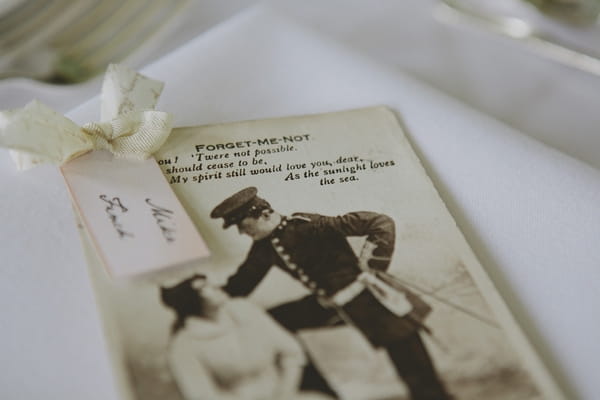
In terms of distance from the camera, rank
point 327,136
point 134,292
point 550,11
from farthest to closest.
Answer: point 550,11 → point 327,136 → point 134,292

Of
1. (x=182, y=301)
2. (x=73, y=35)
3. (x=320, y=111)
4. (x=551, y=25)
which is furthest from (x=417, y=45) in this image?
(x=182, y=301)

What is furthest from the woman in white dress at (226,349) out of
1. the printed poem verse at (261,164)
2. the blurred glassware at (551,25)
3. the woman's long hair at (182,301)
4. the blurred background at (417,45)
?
the blurred glassware at (551,25)

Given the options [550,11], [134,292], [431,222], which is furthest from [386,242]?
[550,11]

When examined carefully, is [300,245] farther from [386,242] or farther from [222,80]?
[222,80]

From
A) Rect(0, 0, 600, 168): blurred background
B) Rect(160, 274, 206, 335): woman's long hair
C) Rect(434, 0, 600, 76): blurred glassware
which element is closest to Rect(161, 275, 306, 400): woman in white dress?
Rect(160, 274, 206, 335): woman's long hair

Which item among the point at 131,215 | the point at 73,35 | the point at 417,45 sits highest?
the point at 73,35

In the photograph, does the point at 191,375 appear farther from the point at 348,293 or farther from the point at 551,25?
the point at 551,25

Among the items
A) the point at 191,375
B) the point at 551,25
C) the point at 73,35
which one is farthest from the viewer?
the point at 551,25

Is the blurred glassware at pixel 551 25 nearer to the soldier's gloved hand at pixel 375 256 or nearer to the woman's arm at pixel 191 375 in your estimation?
the soldier's gloved hand at pixel 375 256
